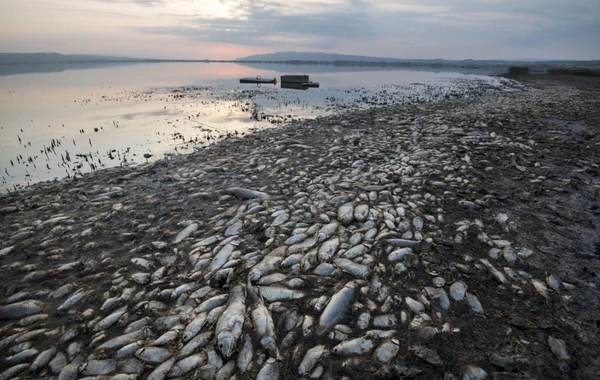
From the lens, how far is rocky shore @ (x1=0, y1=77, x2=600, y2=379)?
10.5 feet

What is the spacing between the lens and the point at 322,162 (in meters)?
9.34

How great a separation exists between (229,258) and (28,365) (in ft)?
8.39

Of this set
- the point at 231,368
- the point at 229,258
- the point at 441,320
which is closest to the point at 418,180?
the point at 441,320

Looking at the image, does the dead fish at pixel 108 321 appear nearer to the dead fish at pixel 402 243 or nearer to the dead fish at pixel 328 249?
the dead fish at pixel 328 249

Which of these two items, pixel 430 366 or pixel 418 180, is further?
pixel 418 180

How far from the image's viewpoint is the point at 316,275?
432cm

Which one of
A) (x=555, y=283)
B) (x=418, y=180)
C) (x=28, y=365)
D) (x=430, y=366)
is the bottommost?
(x=28, y=365)

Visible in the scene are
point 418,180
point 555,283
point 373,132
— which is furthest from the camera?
point 373,132

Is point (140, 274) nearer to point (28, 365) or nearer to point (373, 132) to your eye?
point (28, 365)

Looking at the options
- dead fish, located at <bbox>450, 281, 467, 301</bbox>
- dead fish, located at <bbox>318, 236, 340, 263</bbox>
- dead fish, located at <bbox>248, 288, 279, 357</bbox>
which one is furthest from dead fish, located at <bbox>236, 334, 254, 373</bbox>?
dead fish, located at <bbox>450, 281, 467, 301</bbox>

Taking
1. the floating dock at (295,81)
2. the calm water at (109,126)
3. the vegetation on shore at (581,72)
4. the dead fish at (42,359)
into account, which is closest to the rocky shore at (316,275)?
the dead fish at (42,359)

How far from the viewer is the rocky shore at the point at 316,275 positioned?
10.5 ft

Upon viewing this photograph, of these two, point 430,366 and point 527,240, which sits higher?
point 527,240

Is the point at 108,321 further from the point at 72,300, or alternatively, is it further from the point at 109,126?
the point at 109,126
